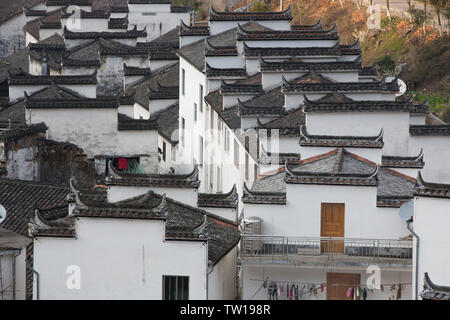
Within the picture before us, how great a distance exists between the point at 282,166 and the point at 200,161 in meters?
16.4

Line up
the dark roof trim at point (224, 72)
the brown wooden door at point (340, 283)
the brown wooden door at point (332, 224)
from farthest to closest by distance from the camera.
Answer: the dark roof trim at point (224, 72), the brown wooden door at point (332, 224), the brown wooden door at point (340, 283)

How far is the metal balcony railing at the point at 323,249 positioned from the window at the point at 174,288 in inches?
188

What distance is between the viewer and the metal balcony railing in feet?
132

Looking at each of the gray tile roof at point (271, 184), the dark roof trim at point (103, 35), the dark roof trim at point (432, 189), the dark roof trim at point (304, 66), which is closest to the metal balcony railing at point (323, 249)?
the gray tile roof at point (271, 184)

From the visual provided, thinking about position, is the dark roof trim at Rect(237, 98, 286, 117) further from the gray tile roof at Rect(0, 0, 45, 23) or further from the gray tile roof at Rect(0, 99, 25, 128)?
the gray tile roof at Rect(0, 0, 45, 23)

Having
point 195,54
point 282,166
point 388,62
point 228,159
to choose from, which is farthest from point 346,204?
point 388,62

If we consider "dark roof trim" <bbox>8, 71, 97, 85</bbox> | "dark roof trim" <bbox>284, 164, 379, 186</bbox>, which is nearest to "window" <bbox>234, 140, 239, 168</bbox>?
"dark roof trim" <bbox>284, 164, 379, 186</bbox>

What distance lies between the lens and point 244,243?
40.5 meters

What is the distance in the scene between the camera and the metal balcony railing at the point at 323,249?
40.2 metres

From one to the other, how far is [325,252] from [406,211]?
3.20m

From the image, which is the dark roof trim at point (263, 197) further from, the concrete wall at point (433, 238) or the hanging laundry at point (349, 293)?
the concrete wall at point (433, 238)

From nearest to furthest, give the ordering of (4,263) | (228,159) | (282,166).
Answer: (4,263), (282,166), (228,159)

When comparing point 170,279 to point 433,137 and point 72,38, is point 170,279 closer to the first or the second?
point 433,137

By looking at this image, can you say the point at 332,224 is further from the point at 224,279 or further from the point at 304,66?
the point at 304,66
